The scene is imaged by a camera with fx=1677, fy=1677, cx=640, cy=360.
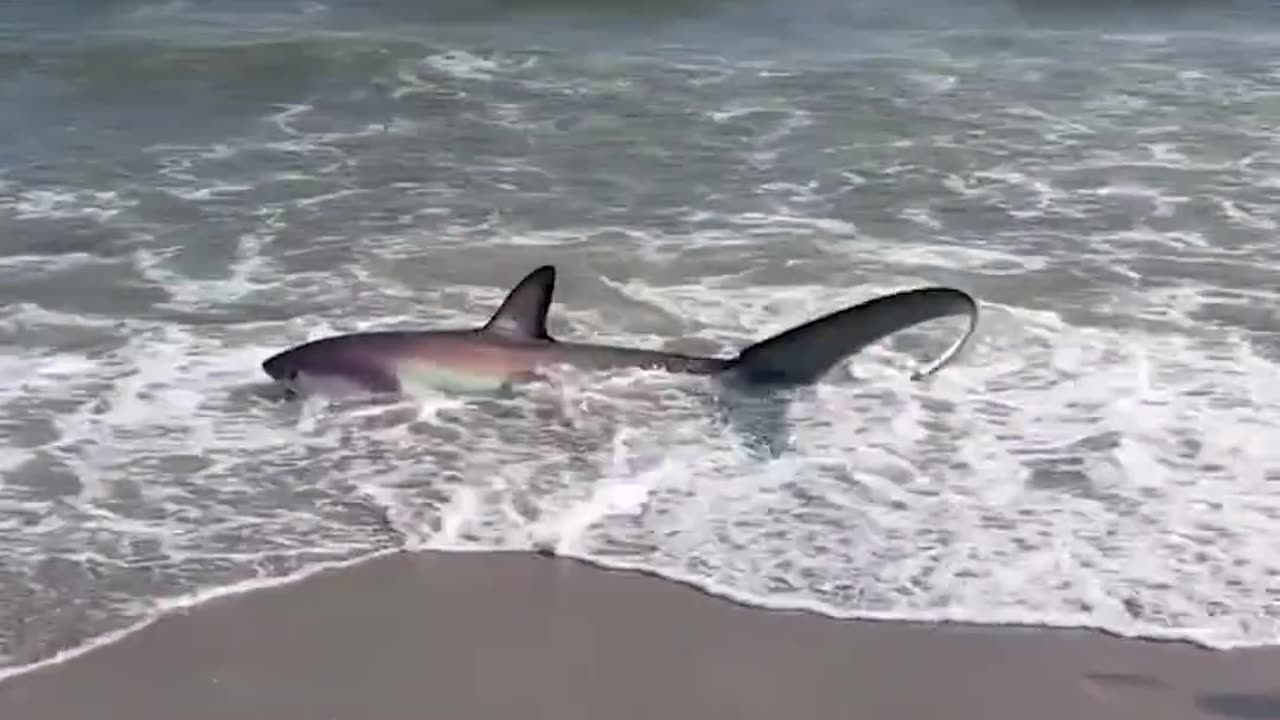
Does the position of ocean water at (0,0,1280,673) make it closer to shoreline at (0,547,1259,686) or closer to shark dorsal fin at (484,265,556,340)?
shoreline at (0,547,1259,686)

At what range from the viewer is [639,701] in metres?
3.88

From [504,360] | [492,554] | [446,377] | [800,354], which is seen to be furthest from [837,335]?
[492,554]

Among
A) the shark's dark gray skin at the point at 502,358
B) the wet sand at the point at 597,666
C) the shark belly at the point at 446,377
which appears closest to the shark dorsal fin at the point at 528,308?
the shark's dark gray skin at the point at 502,358

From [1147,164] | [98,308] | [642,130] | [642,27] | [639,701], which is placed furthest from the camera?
[642,27]

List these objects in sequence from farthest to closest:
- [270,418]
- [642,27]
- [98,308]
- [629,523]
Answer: [642,27], [98,308], [270,418], [629,523]

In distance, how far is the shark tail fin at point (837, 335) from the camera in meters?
5.12

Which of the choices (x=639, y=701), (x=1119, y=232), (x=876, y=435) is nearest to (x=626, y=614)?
(x=639, y=701)

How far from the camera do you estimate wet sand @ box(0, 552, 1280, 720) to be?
3850 mm

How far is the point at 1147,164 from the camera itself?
32.0ft

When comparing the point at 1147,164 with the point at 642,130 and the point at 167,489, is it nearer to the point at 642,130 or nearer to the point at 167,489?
the point at 642,130

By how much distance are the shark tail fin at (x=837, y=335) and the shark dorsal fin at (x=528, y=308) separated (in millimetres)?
687

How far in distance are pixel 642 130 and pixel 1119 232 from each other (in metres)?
3.65

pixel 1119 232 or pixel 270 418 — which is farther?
pixel 1119 232

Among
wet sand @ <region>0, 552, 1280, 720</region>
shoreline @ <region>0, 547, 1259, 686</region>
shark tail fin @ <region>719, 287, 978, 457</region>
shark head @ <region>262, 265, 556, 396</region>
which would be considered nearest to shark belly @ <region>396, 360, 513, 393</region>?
shark head @ <region>262, 265, 556, 396</region>
